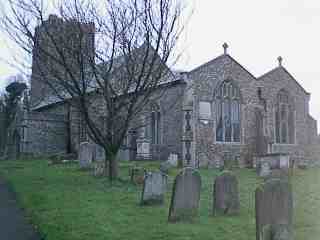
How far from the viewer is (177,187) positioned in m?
8.23

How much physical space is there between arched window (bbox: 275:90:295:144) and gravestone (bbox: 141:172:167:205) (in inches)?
758

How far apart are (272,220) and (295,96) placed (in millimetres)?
24806

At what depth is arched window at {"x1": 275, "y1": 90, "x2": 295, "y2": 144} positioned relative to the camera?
92.0ft

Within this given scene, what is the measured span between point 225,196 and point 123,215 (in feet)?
7.09

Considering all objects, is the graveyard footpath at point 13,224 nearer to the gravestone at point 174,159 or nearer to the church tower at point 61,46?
the church tower at point 61,46

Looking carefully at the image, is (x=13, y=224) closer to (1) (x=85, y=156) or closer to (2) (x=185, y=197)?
(2) (x=185, y=197)

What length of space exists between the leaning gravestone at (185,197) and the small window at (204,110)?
16003 mm

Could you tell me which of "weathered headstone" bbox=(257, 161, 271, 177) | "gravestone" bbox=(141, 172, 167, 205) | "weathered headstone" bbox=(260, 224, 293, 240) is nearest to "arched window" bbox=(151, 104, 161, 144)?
"weathered headstone" bbox=(257, 161, 271, 177)

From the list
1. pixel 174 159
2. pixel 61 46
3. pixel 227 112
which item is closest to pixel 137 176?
pixel 61 46

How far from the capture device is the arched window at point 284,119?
28031 millimetres

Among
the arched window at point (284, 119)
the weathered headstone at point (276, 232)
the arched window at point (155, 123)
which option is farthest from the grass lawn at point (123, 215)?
the arched window at point (284, 119)

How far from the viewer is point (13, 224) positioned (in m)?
7.89

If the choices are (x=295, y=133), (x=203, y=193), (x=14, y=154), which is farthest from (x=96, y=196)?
(x=14, y=154)

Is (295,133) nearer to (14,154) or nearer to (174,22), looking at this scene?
(174,22)
